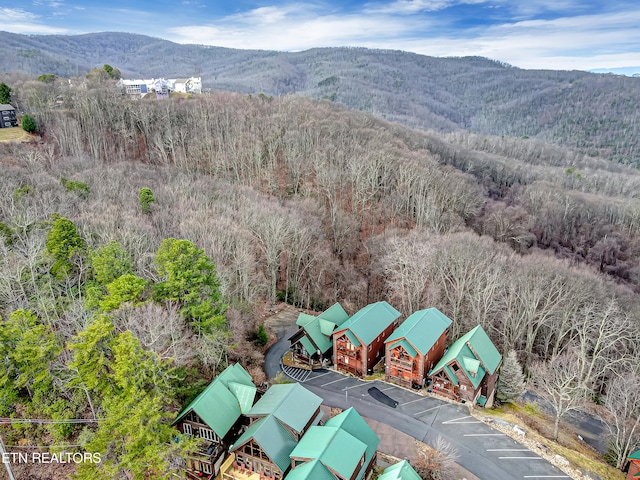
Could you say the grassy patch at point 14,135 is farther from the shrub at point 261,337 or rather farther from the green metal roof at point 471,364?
the green metal roof at point 471,364

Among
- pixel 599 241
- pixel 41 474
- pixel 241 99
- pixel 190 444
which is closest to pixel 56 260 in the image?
pixel 41 474

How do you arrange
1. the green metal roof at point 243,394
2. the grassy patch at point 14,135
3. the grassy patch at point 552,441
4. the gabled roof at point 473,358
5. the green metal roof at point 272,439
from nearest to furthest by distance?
the green metal roof at point 272,439 < the green metal roof at point 243,394 < the grassy patch at point 552,441 < the gabled roof at point 473,358 < the grassy patch at point 14,135

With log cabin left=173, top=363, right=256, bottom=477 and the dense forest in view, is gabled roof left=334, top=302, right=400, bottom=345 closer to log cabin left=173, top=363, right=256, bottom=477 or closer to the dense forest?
the dense forest

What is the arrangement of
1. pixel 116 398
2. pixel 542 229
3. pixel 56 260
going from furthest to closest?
pixel 542 229
pixel 56 260
pixel 116 398

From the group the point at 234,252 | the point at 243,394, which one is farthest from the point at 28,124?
the point at 243,394

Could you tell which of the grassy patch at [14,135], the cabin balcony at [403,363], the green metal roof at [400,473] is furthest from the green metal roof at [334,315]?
the grassy patch at [14,135]

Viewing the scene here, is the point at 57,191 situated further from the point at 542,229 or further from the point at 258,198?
the point at 542,229

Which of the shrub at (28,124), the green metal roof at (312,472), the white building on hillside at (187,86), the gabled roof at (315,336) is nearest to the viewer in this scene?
the green metal roof at (312,472)
